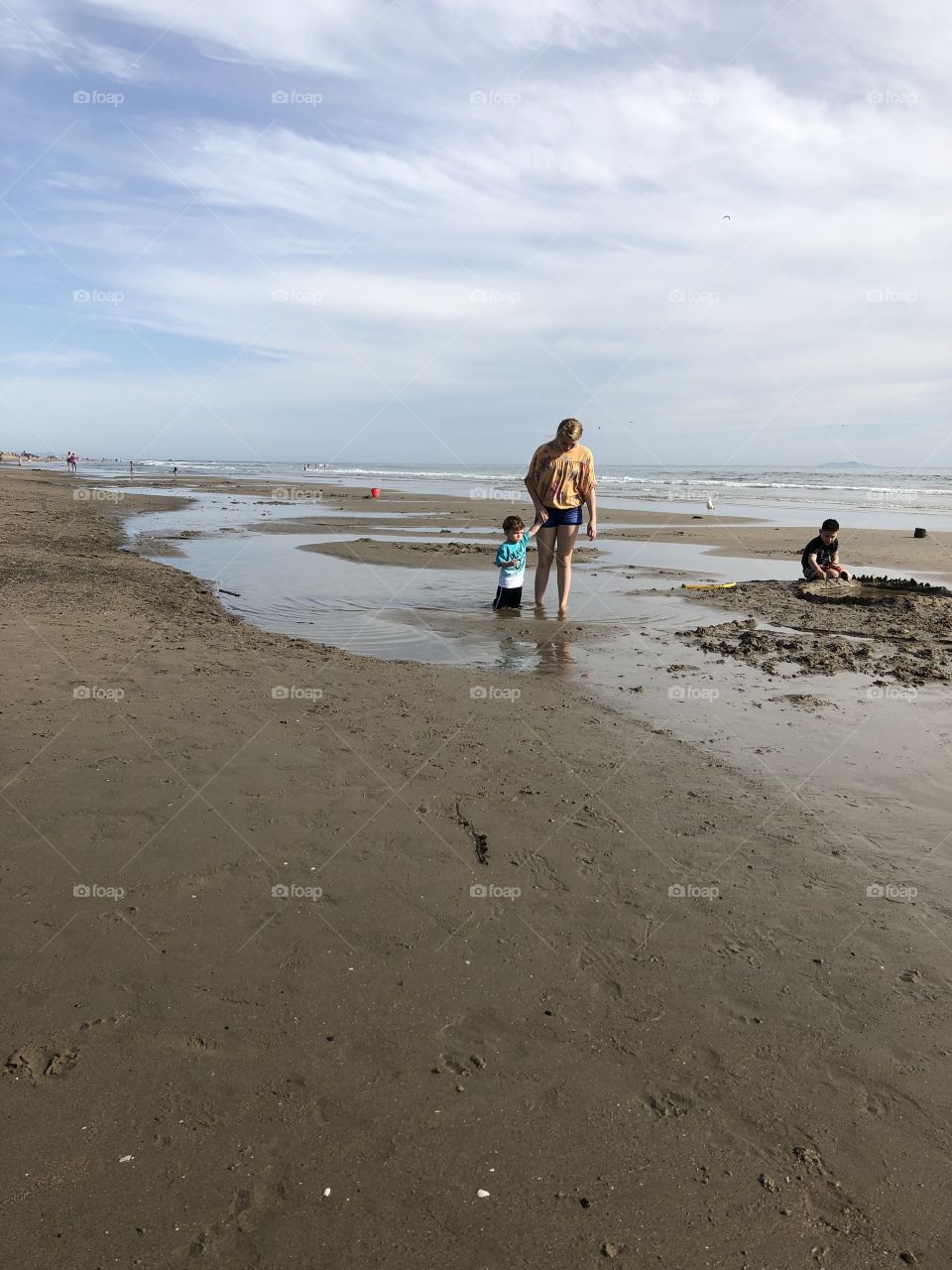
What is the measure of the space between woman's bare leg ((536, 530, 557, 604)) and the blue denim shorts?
19cm

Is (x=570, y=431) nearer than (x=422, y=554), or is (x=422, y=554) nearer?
(x=570, y=431)

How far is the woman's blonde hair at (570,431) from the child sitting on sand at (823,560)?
543 cm

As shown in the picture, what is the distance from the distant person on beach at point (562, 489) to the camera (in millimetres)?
9812

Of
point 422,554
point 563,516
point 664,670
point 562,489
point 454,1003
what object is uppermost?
point 562,489

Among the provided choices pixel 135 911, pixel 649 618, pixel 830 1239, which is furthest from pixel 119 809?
pixel 649 618

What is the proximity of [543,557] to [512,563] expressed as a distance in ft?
1.61

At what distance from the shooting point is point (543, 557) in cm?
1059

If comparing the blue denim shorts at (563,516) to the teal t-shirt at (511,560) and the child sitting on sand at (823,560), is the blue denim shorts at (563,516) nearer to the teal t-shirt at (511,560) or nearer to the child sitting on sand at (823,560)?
the teal t-shirt at (511,560)

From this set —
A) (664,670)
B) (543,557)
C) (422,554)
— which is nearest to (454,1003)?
(664,670)

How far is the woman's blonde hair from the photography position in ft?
31.9

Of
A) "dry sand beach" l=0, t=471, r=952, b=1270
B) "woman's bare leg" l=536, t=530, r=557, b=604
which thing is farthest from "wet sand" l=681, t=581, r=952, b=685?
"dry sand beach" l=0, t=471, r=952, b=1270

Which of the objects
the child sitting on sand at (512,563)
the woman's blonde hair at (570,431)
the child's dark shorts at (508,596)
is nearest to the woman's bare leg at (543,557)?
the child sitting on sand at (512,563)

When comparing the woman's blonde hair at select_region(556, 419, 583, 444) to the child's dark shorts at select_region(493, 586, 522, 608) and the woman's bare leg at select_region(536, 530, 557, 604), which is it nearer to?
the woman's bare leg at select_region(536, 530, 557, 604)

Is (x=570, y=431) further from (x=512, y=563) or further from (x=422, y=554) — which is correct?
(x=422, y=554)
